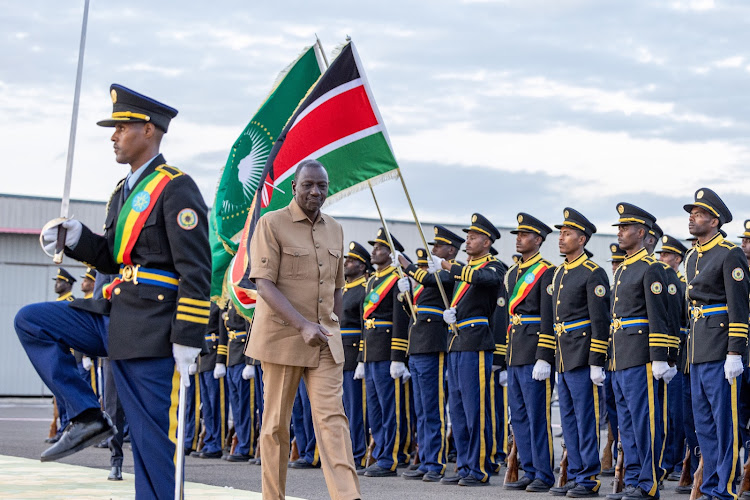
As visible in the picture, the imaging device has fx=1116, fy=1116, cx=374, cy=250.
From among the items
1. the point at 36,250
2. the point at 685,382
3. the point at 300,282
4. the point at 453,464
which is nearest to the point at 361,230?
the point at 36,250

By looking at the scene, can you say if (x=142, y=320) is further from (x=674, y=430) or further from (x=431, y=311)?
(x=674, y=430)

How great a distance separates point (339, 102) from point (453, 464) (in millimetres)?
5134

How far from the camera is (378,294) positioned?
38.0 ft

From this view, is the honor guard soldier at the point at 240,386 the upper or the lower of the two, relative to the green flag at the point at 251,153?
lower

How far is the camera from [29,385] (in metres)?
25.8

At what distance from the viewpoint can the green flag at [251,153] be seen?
10492mm

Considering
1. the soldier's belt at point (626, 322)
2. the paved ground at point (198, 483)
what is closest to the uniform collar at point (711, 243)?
the soldier's belt at point (626, 322)

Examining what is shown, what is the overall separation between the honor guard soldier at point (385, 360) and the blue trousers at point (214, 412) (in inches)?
105

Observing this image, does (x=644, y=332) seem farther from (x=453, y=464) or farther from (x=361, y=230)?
(x=361, y=230)

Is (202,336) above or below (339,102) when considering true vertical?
below

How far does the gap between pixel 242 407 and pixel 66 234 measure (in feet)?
24.7

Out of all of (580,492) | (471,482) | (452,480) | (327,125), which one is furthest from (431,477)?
(327,125)

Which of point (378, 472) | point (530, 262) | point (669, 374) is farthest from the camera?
point (378, 472)

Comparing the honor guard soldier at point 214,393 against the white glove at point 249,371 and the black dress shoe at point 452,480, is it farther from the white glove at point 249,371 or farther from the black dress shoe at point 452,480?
the black dress shoe at point 452,480
